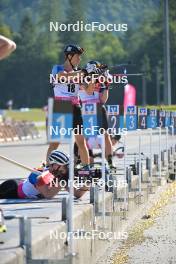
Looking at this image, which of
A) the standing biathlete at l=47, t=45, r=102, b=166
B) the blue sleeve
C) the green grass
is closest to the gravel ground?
the standing biathlete at l=47, t=45, r=102, b=166

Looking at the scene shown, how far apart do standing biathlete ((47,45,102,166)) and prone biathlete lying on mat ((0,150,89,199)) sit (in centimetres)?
125

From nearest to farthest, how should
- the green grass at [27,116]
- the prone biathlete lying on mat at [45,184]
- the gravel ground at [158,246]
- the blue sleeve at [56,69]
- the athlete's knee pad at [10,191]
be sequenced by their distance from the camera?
the gravel ground at [158,246]
the prone biathlete lying on mat at [45,184]
the athlete's knee pad at [10,191]
the blue sleeve at [56,69]
the green grass at [27,116]

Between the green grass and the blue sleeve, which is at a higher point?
the green grass

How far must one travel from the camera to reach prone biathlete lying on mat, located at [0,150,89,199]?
34.3 ft

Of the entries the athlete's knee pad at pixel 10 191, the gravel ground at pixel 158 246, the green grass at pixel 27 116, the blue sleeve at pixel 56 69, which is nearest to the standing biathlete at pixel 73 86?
the blue sleeve at pixel 56 69

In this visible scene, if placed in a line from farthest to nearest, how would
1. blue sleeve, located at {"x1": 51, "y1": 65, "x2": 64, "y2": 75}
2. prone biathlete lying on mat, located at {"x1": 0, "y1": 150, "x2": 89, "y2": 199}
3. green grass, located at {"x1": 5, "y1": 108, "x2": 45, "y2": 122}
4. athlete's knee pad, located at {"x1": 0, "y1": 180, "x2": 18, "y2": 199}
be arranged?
green grass, located at {"x1": 5, "y1": 108, "x2": 45, "y2": 122}, blue sleeve, located at {"x1": 51, "y1": 65, "x2": 64, "y2": 75}, athlete's knee pad, located at {"x1": 0, "y1": 180, "x2": 18, "y2": 199}, prone biathlete lying on mat, located at {"x1": 0, "y1": 150, "x2": 89, "y2": 199}

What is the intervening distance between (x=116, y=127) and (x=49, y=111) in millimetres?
5959

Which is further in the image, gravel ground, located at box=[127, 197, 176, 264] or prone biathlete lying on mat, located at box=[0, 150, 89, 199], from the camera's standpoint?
prone biathlete lying on mat, located at box=[0, 150, 89, 199]

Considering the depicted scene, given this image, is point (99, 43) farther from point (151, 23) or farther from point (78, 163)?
point (78, 163)

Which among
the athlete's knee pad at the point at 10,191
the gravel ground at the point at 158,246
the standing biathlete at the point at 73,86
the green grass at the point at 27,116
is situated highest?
the green grass at the point at 27,116

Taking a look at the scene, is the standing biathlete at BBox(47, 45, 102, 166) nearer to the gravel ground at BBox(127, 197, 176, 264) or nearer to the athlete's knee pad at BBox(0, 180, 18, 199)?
the athlete's knee pad at BBox(0, 180, 18, 199)

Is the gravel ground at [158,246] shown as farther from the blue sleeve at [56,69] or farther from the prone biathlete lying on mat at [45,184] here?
the blue sleeve at [56,69]

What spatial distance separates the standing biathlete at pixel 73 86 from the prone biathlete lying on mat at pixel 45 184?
4.09 feet

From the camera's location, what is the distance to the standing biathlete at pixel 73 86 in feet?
39.1
